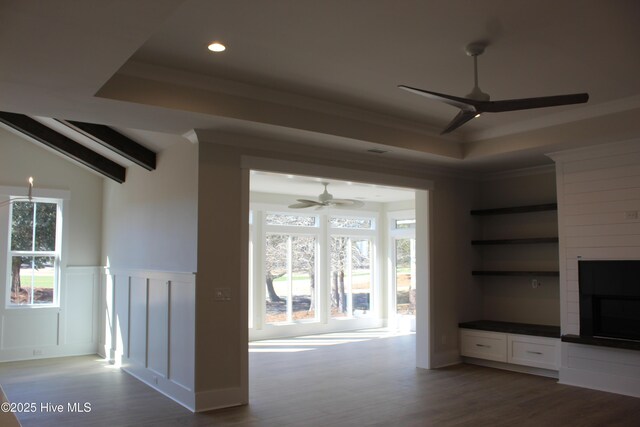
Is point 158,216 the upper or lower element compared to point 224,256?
upper

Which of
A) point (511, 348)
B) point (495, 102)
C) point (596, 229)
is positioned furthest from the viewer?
point (511, 348)

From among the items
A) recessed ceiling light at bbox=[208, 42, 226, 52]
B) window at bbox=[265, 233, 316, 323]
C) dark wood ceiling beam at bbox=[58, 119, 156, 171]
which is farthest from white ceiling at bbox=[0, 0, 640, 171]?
window at bbox=[265, 233, 316, 323]

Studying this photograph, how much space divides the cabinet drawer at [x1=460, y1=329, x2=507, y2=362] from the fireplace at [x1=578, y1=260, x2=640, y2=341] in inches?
42.9

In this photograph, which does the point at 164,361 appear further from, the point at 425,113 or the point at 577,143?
the point at 577,143

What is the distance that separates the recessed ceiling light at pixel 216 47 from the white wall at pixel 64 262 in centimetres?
498

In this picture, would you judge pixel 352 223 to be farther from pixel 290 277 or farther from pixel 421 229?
pixel 421 229

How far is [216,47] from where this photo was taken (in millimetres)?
3828

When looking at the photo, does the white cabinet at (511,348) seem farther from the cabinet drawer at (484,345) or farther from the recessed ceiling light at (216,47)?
the recessed ceiling light at (216,47)

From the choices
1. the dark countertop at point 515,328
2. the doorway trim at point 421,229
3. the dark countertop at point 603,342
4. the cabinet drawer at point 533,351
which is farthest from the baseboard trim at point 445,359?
the dark countertop at point 603,342

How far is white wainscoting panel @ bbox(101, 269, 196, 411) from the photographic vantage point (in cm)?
505

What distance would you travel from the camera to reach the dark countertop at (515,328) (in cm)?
620

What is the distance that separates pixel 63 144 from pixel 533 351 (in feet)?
20.7

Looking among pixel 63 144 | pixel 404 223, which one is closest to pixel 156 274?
pixel 63 144

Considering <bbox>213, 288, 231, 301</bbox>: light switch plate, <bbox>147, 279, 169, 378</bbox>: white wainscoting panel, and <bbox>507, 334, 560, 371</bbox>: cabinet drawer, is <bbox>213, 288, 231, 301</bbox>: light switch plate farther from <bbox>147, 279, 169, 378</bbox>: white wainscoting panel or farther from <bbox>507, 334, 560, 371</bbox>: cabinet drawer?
<bbox>507, 334, 560, 371</bbox>: cabinet drawer
